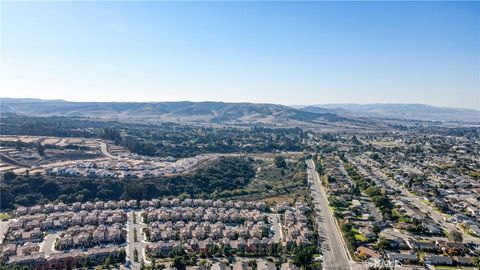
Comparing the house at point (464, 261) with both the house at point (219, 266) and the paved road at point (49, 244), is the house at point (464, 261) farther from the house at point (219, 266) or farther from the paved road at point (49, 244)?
the paved road at point (49, 244)

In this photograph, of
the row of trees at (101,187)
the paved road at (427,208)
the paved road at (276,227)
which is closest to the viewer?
the paved road at (276,227)

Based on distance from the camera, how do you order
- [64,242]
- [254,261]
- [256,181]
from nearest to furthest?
1. [254,261]
2. [64,242]
3. [256,181]

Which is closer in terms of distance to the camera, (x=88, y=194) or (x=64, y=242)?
(x=64, y=242)

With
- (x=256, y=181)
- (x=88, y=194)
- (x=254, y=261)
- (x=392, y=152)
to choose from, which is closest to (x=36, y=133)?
(x=88, y=194)

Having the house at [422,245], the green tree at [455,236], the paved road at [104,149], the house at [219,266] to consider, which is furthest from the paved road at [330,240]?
the paved road at [104,149]

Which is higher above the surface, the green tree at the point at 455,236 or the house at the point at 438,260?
the green tree at the point at 455,236

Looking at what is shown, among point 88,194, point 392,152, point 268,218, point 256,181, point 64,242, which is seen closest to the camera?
point 64,242

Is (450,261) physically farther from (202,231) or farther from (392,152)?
(392,152)

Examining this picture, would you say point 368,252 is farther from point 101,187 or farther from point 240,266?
point 101,187
